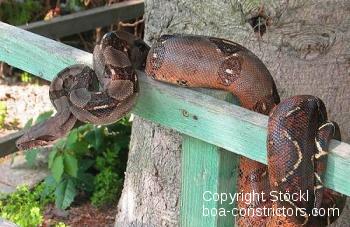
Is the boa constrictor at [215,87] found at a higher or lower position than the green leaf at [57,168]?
higher

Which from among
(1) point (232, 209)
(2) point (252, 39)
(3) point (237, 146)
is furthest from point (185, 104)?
(2) point (252, 39)

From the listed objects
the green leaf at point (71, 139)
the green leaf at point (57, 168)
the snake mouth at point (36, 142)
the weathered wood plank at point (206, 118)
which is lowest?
the green leaf at point (57, 168)

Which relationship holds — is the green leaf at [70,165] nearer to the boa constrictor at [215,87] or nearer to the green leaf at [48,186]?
the green leaf at [48,186]

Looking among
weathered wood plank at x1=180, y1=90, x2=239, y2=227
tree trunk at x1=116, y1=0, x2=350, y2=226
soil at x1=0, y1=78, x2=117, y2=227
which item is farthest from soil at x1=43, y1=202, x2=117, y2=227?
weathered wood plank at x1=180, y1=90, x2=239, y2=227

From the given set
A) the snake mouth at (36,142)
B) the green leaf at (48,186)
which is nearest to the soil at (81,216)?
the green leaf at (48,186)

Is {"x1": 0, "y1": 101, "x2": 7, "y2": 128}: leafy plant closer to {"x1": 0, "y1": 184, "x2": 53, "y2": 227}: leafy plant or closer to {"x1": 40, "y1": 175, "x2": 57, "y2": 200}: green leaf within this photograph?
{"x1": 0, "y1": 184, "x2": 53, "y2": 227}: leafy plant

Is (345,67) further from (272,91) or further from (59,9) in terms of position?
(59,9)
